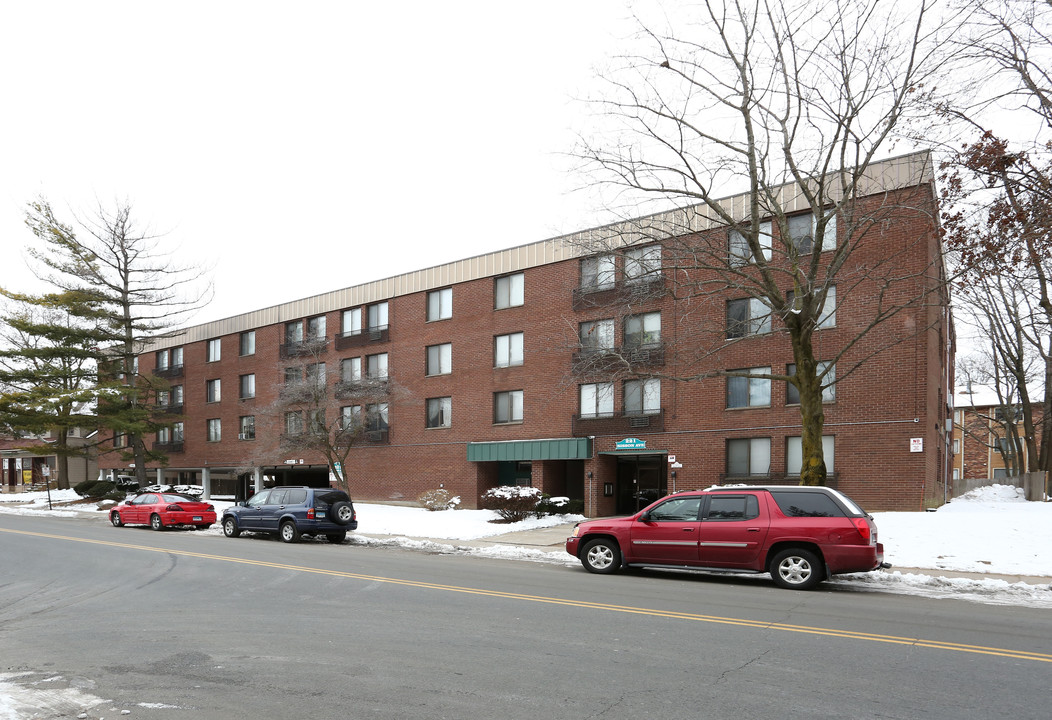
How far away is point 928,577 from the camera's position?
13.5m

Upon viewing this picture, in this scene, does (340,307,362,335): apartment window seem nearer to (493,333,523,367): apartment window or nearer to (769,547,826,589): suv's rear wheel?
(493,333,523,367): apartment window

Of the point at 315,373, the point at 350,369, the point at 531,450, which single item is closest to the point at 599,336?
the point at 531,450

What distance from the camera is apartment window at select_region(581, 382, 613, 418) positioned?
3009 centimetres

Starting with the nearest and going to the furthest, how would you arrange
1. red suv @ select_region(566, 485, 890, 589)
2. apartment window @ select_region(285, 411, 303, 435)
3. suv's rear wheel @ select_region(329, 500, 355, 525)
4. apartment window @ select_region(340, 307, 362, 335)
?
red suv @ select_region(566, 485, 890, 589) → suv's rear wheel @ select_region(329, 500, 355, 525) → apartment window @ select_region(285, 411, 303, 435) → apartment window @ select_region(340, 307, 362, 335)

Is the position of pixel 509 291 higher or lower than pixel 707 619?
higher

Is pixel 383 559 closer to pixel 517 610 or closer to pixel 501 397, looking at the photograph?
pixel 517 610

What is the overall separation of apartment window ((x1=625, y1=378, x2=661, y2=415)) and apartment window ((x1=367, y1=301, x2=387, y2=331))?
14.6 metres

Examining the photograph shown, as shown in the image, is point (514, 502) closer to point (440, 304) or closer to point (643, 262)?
point (643, 262)

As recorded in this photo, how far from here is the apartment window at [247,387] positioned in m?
46.6

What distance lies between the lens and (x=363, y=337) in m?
39.9

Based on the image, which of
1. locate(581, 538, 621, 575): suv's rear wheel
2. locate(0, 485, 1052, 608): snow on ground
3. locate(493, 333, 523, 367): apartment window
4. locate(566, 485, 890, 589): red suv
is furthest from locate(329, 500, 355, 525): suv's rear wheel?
locate(493, 333, 523, 367): apartment window

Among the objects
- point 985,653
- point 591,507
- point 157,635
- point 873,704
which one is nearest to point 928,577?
point 985,653

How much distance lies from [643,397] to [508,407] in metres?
6.82

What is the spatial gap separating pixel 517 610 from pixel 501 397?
79.7 feet
